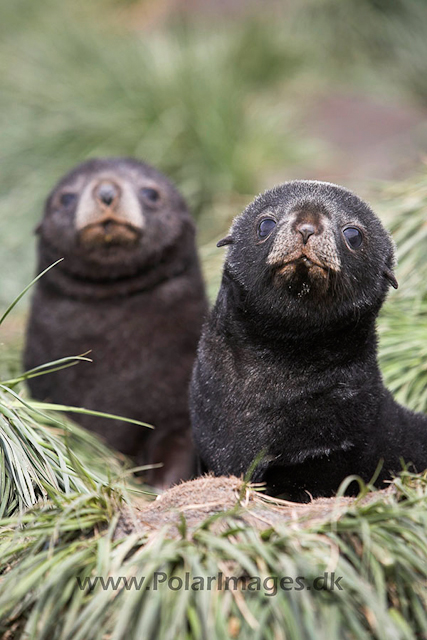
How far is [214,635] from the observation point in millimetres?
2260

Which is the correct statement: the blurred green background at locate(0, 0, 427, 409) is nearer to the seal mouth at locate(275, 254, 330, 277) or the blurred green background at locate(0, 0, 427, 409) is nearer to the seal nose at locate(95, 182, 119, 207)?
the seal nose at locate(95, 182, 119, 207)

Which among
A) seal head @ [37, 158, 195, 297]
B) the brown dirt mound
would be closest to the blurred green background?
seal head @ [37, 158, 195, 297]

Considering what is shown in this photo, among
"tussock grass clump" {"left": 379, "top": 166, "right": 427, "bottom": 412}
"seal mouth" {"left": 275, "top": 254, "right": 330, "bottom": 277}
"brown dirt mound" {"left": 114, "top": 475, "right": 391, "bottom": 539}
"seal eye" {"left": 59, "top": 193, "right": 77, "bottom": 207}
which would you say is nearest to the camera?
"brown dirt mound" {"left": 114, "top": 475, "right": 391, "bottom": 539}

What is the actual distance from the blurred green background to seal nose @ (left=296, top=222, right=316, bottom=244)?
→ 3200mm

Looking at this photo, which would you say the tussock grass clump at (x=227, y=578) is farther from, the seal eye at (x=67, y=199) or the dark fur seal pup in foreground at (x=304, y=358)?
the seal eye at (x=67, y=199)

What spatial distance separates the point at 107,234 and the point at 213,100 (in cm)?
526

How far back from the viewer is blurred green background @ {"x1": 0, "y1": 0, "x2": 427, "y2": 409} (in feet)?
31.8

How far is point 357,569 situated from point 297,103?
1082 cm

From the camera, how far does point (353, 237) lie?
3420 mm

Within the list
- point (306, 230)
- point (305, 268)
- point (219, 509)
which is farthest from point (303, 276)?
point (219, 509)

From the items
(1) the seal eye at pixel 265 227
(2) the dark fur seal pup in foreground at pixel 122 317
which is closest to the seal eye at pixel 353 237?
(1) the seal eye at pixel 265 227

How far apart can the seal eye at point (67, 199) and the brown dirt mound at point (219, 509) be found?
3.04 m

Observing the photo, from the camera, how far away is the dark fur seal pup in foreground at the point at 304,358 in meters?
3.25

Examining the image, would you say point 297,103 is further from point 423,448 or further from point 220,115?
point 423,448
